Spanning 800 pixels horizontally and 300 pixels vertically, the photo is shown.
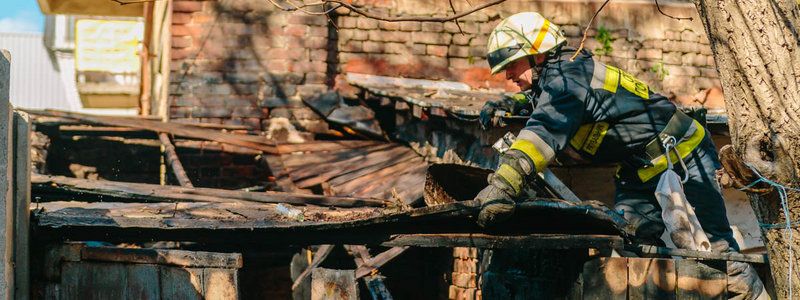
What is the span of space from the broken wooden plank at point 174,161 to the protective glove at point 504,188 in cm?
325

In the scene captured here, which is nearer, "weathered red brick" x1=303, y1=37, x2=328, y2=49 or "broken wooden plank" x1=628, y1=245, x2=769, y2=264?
"broken wooden plank" x1=628, y1=245, x2=769, y2=264

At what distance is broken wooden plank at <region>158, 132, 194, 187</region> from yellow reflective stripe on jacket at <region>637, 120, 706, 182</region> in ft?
10.9

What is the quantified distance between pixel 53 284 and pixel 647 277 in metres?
2.68

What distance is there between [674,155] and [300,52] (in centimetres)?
433

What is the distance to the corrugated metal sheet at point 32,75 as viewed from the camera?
149ft

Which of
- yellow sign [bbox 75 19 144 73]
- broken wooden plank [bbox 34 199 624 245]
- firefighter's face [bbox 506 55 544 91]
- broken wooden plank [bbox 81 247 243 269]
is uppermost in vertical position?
yellow sign [bbox 75 19 144 73]

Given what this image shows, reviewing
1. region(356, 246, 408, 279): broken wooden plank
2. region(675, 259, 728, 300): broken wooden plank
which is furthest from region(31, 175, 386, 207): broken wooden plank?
→ region(675, 259, 728, 300): broken wooden plank

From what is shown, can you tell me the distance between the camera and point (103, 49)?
716 inches

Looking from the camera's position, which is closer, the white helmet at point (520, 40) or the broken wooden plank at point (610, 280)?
the broken wooden plank at point (610, 280)

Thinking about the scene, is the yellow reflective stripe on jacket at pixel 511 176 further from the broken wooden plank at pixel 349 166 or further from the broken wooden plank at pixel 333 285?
the broken wooden plank at pixel 349 166

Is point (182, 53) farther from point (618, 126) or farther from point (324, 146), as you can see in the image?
point (618, 126)

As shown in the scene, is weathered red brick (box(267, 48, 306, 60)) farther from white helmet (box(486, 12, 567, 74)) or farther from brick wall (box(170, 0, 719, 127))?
white helmet (box(486, 12, 567, 74))

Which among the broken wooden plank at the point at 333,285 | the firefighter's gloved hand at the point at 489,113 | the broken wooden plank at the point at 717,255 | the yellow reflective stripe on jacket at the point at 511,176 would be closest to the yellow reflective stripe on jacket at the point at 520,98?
the firefighter's gloved hand at the point at 489,113

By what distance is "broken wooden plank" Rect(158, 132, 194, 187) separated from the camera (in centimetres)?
788
